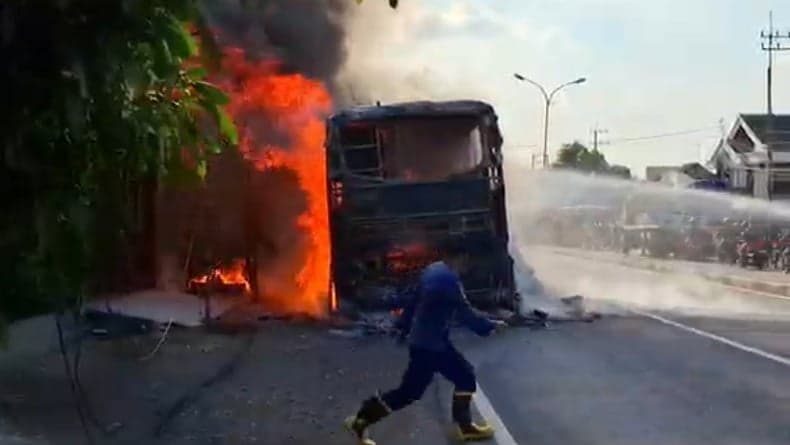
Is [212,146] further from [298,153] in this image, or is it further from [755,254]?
[755,254]

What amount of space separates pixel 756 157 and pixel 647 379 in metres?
55.5

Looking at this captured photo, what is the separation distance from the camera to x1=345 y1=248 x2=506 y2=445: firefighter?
9789 millimetres

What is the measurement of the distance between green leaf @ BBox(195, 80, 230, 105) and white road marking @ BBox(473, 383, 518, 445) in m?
5.88

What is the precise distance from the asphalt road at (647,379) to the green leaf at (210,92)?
589 centimetres

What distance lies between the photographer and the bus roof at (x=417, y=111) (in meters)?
19.3

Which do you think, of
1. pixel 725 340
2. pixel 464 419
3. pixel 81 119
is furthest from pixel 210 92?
pixel 725 340

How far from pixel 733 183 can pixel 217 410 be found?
60690 millimetres

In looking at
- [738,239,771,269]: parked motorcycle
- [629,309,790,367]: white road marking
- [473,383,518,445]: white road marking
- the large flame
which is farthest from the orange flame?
[738,239,771,269]: parked motorcycle

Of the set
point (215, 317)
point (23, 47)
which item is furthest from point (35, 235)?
point (215, 317)

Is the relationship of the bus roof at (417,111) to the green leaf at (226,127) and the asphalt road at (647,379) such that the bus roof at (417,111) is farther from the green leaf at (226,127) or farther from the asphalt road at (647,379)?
the green leaf at (226,127)

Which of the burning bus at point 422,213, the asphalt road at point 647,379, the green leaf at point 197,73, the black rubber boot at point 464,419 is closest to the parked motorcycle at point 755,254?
the asphalt road at point 647,379

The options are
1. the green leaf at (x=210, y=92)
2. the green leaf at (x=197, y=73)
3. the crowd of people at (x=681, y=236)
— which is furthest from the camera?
the crowd of people at (x=681, y=236)

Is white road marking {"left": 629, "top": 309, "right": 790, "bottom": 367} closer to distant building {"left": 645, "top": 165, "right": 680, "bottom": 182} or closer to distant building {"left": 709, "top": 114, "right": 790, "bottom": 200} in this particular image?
distant building {"left": 709, "top": 114, "right": 790, "bottom": 200}

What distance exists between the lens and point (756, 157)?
6700 cm
